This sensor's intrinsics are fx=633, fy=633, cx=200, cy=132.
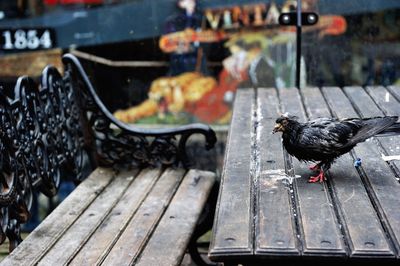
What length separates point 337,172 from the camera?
269 centimetres

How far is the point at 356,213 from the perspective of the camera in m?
2.25

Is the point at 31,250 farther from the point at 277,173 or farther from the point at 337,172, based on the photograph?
the point at 337,172

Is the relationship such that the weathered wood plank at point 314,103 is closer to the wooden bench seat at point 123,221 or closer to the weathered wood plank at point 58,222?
the wooden bench seat at point 123,221

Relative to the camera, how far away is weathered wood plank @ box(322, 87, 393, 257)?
1.98m

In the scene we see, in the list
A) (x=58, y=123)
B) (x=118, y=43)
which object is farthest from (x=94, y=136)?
(x=118, y=43)

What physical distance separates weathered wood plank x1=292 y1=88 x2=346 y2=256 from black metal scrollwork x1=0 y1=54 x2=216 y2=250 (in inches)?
54.7

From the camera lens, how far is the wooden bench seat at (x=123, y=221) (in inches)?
115

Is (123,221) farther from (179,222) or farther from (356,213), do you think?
(356,213)

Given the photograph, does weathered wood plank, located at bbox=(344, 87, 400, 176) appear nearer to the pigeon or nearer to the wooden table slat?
the wooden table slat

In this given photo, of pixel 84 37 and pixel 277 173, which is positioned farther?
pixel 84 37

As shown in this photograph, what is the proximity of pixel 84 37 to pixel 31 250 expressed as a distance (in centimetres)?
242

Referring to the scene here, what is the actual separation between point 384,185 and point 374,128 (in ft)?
0.78

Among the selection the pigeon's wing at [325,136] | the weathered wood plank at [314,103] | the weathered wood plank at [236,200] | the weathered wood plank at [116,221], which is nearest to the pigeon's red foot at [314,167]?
the pigeon's wing at [325,136]

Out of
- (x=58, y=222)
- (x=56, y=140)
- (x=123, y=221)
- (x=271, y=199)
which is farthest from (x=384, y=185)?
(x=56, y=140)
